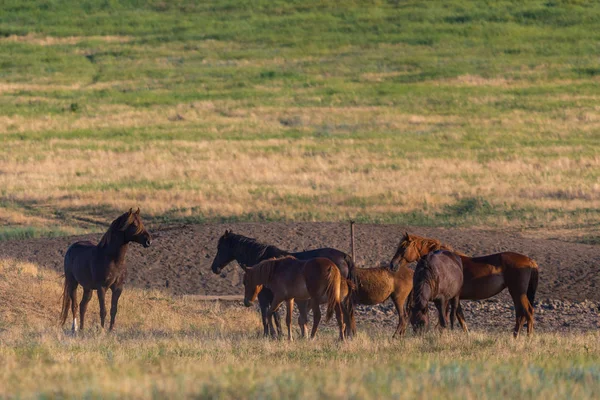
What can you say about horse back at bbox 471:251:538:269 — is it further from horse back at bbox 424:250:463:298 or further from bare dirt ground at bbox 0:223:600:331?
bare dirt ground at bbox 0:223:600:331

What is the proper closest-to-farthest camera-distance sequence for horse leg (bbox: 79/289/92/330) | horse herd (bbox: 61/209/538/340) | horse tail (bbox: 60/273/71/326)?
horse herd (bbox: 61/209/538/340)
horse leg (bbox: 79/289/92/330)
horse tail (bbox: 60/273/71/326)

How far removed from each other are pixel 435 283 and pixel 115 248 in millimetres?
4447

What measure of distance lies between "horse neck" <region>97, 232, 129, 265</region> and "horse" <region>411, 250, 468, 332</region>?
410cm

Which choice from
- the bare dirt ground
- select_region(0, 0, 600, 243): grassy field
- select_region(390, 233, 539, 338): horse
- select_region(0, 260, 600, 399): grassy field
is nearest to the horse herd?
select_region(390, 233, 539, 338): horse

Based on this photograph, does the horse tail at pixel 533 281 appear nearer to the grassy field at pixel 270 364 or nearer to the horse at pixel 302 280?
the grassy field at pixel 270 364

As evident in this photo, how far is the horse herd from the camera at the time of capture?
12.2 meters

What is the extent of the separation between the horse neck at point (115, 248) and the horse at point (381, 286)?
3259 mm

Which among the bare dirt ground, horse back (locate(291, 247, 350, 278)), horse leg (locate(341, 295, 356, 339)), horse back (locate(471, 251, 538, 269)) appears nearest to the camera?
horse leg (locate(341, 295, 356, 339))

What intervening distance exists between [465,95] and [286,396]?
159 feet

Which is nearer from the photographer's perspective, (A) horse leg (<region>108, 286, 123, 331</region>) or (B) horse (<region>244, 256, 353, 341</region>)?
(B) horse (<region>244, 256, 353, 341</region>)

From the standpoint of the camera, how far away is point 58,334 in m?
12.4

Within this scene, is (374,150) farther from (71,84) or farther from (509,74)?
(71,84)

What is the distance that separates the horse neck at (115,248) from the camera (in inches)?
533

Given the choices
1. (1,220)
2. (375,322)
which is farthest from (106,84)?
(375,322)
